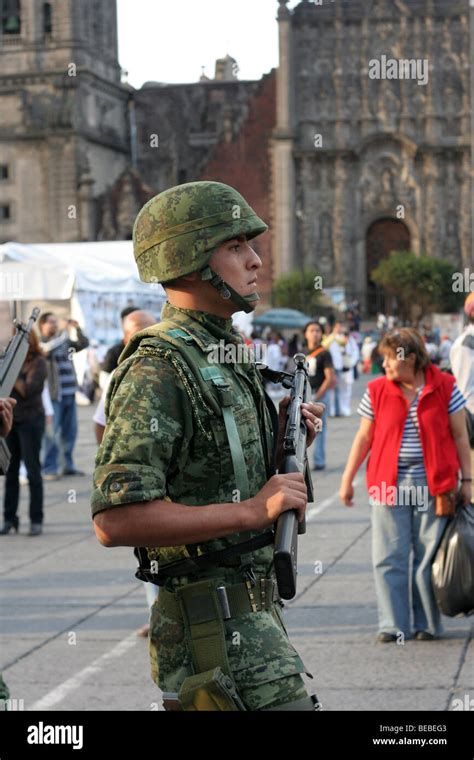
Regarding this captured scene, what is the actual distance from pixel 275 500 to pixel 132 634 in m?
5.03

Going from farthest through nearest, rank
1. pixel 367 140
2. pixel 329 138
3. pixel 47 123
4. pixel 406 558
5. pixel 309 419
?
1. pixel 329 138
2. pixel 47 123
3. pixel 367 140
4. pixel 406 558
5. pixel 309 419

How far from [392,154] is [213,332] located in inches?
2410

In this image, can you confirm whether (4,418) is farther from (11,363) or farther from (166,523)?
(166,523)

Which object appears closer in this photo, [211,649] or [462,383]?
[211,649]

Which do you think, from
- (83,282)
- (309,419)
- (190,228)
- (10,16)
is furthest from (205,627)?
(10,16)

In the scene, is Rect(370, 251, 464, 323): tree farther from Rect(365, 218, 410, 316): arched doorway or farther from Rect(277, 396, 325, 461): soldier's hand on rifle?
Rect(277, 396, 325, 461): soldier's hand on rifle

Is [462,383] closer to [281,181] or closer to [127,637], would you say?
[127,637]

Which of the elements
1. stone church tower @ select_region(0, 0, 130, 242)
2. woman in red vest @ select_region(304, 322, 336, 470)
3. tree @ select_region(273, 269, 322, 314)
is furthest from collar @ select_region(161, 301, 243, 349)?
stone church tower @ select_region(0, 0, 130, 242)

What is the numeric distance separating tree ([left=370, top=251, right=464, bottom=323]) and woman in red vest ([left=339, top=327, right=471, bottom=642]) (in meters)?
51.2

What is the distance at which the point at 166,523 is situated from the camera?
3.01 metres

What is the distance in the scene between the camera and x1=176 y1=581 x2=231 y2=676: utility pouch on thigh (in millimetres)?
3117

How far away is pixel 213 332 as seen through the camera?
10.9 ft

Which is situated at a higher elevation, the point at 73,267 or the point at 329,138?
the point at 329,138

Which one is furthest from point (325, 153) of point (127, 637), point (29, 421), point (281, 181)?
point (127, 637)
